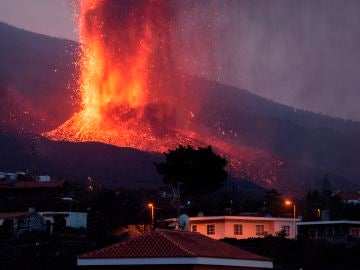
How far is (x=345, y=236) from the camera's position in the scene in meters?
96.8

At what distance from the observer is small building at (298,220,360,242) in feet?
318

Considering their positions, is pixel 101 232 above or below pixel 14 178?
below

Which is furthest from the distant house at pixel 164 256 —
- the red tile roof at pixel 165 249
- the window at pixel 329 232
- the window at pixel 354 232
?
the window at pixel 354 232

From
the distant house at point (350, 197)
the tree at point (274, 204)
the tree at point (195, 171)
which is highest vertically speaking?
the distant house at point (350, 197)

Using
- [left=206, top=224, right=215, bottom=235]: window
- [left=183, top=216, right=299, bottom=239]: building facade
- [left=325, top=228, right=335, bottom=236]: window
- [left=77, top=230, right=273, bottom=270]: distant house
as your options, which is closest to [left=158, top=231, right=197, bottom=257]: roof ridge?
[left=77, top=230, right=273, bottom=270]: distant house

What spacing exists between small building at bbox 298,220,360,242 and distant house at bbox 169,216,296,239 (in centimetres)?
347

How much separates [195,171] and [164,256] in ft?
213

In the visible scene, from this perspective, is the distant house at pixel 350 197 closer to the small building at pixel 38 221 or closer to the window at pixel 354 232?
the window at pixel 354 232

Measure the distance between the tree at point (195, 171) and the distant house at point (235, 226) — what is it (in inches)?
448

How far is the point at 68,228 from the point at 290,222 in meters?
21.9

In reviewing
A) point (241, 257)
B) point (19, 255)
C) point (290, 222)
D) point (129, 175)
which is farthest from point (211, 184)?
point (129, 175)

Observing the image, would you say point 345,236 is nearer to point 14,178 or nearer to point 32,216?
point 32,216

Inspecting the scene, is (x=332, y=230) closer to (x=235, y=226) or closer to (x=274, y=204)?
(x=235, y=226)

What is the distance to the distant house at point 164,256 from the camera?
42250 mm
